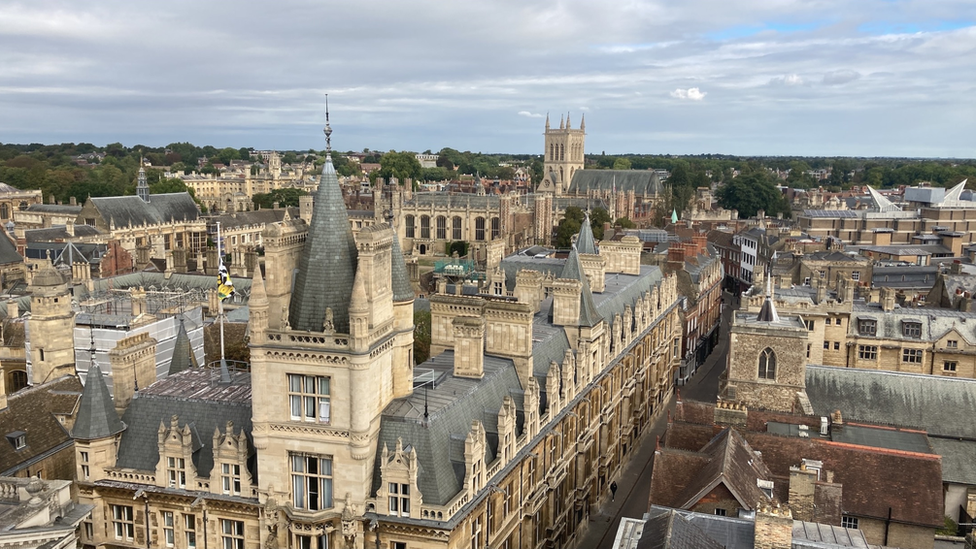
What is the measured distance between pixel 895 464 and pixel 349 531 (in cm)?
2430

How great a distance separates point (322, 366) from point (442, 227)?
12273 centimetres

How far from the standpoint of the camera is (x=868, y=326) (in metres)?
57.1

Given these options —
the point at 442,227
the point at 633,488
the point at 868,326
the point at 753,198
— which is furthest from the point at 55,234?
the point at 753,198

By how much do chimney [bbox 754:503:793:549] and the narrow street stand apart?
799 inches

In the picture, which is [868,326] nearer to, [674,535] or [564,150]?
[674,535]

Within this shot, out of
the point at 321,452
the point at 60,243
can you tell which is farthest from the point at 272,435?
the point at 60,243

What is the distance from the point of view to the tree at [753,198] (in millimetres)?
167500

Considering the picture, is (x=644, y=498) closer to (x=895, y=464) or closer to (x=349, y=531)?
(x=895, y=464)

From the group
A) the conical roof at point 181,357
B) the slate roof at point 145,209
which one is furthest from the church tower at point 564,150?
the conical roof at point 181,357

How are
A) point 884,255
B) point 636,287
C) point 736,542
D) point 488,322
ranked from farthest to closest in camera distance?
point 884,255 < point 636,287 < point 488,322 < point 736,542

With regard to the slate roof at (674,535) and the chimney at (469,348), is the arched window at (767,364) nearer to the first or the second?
the chimney at (469,348)

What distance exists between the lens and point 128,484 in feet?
101

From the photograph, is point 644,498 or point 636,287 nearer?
point 644,498

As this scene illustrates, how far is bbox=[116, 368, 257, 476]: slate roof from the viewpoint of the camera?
30.9 metres
